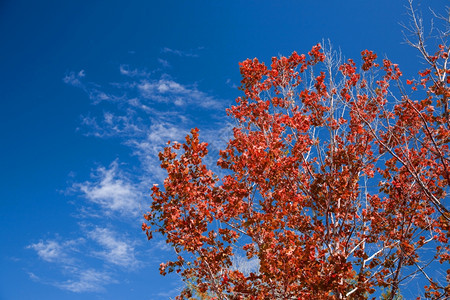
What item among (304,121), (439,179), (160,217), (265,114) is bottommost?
(160,217)

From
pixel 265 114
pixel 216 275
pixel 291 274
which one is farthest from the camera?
pixel 265 114

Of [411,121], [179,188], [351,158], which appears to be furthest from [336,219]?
[179,188]

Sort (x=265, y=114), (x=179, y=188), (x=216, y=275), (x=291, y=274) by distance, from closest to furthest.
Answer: (x=291, y=274)
(x=179, y=188)
(x=216, y=275)
(x=265, y=114)

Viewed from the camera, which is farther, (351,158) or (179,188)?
(351,158)

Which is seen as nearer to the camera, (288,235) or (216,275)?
(288,235)

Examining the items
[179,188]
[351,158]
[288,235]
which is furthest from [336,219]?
[179,188]

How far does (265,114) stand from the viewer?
8.92 m

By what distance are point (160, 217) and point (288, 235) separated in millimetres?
2565

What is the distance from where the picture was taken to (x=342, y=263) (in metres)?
6.43

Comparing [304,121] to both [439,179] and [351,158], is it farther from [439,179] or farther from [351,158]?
[439,179]

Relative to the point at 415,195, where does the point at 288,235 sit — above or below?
below

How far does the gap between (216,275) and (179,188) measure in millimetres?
2172

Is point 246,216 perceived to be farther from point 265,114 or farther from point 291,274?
point 265,114

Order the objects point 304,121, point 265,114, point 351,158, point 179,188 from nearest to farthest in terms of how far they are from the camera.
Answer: point 179,188
point 351,158
point 304,121
point 265,114
